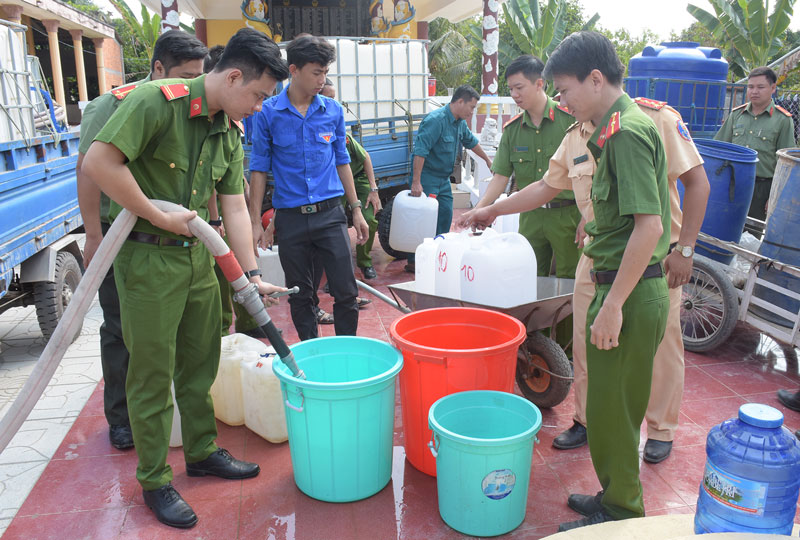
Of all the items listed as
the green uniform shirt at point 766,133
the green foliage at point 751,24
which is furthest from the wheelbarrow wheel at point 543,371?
the green foliage at point 751,24

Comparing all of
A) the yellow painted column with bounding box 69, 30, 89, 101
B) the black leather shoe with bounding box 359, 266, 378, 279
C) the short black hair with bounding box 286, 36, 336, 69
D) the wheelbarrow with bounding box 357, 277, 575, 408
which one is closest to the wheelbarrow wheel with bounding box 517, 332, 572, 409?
the wheelbarrow with bounding box 357, 277, 575, 408

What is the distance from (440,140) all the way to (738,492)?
15.8 feet

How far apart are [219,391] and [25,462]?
99 centimetres

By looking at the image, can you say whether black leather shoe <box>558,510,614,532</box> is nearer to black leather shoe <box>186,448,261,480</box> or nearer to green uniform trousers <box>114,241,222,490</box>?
black leather shoe <box>186,448,261,480</box>

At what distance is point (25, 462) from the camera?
10.2 ft

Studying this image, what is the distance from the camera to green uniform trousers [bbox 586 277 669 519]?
2.18m

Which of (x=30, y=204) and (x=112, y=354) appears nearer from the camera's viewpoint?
(x=112, y=354)

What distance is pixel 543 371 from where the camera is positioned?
3363mm

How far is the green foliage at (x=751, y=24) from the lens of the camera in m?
15.5

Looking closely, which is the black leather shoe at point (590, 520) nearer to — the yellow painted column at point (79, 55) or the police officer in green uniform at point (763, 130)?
the police officer in green uniform at point (763, 130)

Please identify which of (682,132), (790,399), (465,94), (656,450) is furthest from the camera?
(465,94)

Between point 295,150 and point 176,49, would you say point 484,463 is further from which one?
point 176,49

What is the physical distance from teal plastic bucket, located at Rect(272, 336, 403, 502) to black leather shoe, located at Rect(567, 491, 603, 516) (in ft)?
2.71

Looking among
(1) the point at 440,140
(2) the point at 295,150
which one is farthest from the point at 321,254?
(1) the point at 440,140
